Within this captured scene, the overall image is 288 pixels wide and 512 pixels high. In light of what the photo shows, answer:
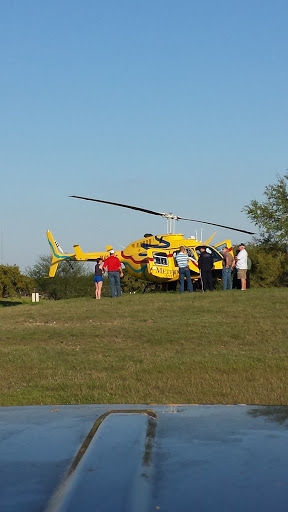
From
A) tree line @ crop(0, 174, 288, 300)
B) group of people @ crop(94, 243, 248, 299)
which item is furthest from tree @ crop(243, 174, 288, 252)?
group of people @ crop(94, 243, 248, 299)

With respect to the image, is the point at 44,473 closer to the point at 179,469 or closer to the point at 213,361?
the point at 179,469

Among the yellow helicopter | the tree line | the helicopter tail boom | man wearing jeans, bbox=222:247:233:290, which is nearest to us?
man wearing jeans, bbox=222:247:233:290

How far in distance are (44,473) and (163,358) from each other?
11.2m

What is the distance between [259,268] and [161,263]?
27065 mm

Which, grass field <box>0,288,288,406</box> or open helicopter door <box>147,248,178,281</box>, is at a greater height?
open helicopter door <box>147,248,178,281</box>

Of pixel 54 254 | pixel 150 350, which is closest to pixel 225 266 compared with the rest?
pixel 150 350

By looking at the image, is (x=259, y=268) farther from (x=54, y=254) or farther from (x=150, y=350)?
(x=150, y=350)

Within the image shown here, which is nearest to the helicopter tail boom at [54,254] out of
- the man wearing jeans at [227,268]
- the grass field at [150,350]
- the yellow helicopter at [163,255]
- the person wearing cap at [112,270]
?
the yellow helicopter at [163,255]

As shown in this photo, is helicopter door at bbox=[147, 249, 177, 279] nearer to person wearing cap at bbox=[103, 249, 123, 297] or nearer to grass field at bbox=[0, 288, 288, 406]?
person wearing cap at bbox=[103, 249, 123, 297]

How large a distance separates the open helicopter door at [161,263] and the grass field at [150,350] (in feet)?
25.1

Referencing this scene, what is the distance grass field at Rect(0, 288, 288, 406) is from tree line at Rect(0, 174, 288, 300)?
33621 mm

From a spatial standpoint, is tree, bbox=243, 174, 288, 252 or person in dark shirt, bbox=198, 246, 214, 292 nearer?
person in dark shirt, bbox=198, 246, 214, 292

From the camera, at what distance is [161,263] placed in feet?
106

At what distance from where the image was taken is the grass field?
32.8 feet
